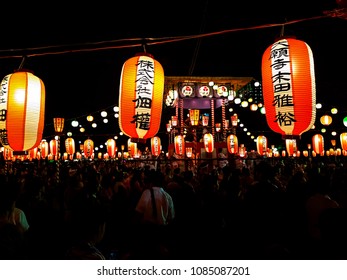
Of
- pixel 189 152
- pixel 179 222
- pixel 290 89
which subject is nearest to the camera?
pixel 290 89

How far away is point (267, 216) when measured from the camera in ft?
12.9

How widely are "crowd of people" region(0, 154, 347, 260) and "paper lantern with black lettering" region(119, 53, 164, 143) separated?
107 cm

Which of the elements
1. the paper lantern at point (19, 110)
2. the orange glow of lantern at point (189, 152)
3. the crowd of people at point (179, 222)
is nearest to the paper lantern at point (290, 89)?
the crowd of people at point (179, 222)

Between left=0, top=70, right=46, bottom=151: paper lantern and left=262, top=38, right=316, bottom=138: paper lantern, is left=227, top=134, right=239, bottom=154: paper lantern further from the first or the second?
left=0, top=70, right=46, bottom=151: paper lantern

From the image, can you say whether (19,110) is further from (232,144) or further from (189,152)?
(189,152)

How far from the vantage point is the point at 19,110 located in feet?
19.9

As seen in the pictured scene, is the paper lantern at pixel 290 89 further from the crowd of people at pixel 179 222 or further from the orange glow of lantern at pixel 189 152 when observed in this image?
the orange glow of lantern at pixel 189 152

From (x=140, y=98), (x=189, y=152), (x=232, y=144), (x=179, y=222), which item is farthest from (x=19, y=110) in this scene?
(x=189, y=152)

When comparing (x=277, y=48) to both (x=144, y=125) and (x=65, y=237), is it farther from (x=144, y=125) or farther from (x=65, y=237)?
(x=65, y=237)

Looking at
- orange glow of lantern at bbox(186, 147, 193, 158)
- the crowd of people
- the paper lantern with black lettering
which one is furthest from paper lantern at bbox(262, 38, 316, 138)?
orange glow of lantern at bbox(186, 147, 193, 158)

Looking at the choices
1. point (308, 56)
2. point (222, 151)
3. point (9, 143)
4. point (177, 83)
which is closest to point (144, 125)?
point (9, 143)

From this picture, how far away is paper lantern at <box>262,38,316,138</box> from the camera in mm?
5141

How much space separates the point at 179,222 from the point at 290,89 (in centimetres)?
365

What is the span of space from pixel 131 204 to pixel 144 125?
2.91 m
